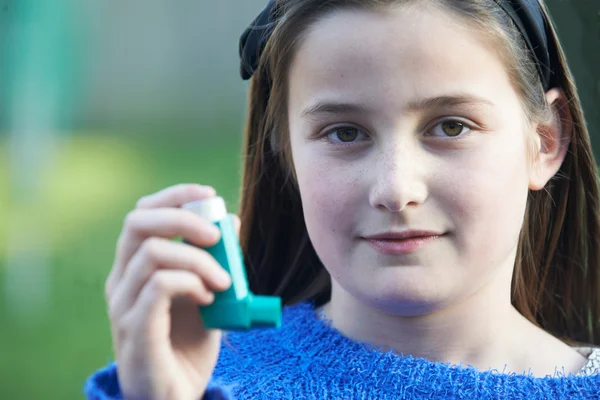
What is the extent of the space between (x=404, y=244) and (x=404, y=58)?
29 cm

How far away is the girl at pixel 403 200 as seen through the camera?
1.21 metres

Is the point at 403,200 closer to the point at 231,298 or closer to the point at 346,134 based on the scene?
the point at 346,134

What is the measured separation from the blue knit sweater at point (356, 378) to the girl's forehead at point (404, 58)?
46 cm

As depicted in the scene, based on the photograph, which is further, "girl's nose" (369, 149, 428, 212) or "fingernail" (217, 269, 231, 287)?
"girl's nose" (369, 149, 428, 212)

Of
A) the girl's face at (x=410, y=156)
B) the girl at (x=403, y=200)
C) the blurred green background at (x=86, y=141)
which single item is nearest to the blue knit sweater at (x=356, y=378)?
the girl at (x=403, y=200)

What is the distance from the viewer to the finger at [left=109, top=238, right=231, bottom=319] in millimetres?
929

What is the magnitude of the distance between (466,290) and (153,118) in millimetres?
2677

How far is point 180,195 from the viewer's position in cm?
98

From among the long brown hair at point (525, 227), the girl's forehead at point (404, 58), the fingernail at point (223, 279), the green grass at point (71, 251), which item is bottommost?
the green grass at point (71, 251)

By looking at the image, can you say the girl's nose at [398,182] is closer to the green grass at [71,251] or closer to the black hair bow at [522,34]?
the black hair bow at [522,34]

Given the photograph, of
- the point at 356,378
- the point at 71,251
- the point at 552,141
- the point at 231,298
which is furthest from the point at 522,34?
the point at 71,251

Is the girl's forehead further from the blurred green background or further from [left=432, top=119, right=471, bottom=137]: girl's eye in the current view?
the blurred green background

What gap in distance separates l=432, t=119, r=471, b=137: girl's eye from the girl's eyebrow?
3 centimetres

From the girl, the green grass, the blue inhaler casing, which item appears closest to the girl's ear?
the girl
